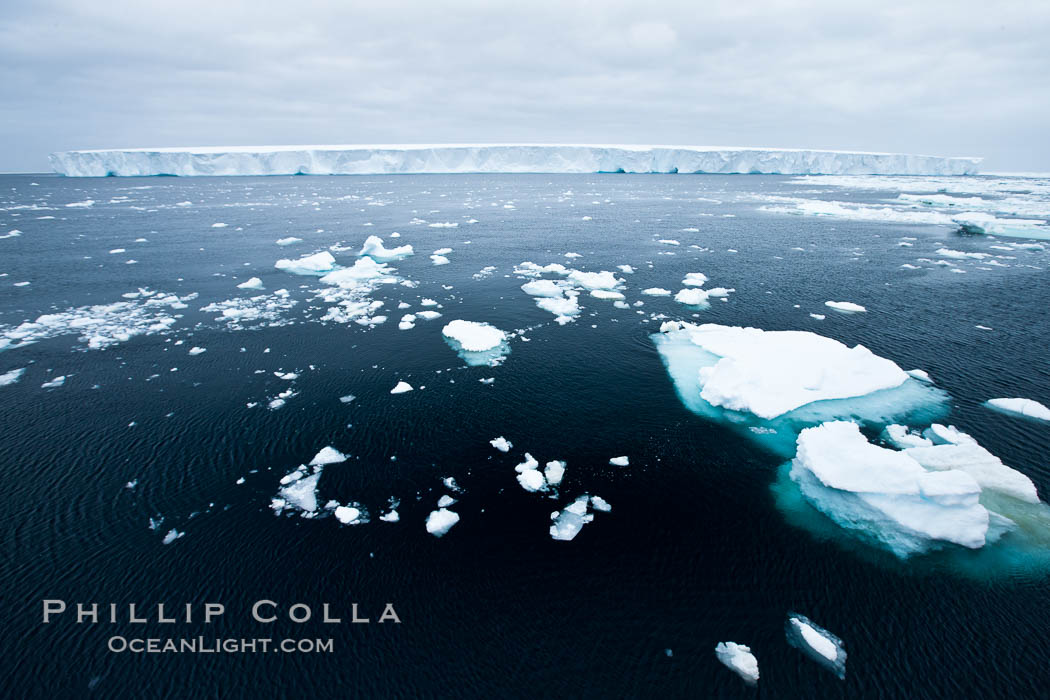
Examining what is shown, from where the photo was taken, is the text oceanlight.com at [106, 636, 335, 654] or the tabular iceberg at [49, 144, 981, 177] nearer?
the text oceanlight.com at [106, 636, 335, 654]

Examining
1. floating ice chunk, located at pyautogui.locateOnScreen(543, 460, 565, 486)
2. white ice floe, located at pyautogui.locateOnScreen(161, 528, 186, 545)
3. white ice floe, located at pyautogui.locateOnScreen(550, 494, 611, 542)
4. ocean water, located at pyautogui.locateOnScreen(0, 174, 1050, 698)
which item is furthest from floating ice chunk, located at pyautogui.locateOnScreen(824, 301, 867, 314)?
white ice floe, located at pyautogui.locateOnScreen(161, 528, 186, 545)

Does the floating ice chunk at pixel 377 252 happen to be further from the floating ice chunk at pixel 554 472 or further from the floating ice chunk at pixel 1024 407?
the floating ice chunk at pixel 1024 407

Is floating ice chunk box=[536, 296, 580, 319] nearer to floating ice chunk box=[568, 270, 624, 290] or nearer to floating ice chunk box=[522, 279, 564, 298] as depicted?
floating ice chunk box=[522, 279, 564, 298]

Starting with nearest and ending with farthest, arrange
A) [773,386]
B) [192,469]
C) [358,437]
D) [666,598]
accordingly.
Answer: [666,598] < [192,469] < [358,437] < [773,386]

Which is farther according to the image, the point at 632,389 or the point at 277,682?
the point at 632,389

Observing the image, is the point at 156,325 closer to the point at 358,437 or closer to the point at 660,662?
the point at 358,437

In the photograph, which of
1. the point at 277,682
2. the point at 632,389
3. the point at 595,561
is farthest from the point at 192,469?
the point at 632,389
